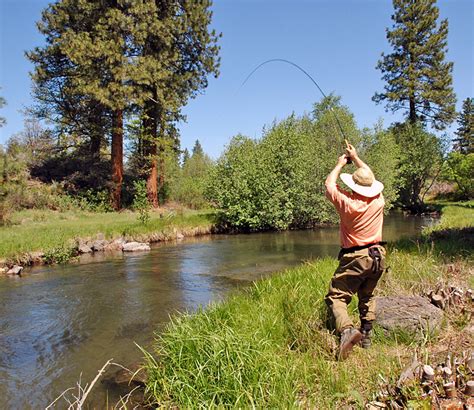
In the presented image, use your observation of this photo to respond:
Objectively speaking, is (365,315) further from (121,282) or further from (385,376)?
(121,282)

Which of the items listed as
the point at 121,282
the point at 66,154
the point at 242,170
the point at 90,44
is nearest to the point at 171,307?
the point at 121,282

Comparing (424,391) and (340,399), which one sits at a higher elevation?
(424,391)

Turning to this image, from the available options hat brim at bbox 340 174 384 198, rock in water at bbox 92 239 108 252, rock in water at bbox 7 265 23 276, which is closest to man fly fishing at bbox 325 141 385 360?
hat brim at bbox 340 174 384 198

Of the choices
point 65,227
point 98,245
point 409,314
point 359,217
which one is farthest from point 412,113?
point 359,217

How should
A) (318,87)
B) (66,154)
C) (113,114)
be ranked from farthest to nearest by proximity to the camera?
(66,154), (113,114), (318,87)

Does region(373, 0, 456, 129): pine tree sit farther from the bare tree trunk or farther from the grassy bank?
the grassy bank

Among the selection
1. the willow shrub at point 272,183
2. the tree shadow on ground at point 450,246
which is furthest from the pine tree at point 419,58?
the tree shadow on ground at point 450,246

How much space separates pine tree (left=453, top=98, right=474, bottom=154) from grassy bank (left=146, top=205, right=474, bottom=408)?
65.2 metres

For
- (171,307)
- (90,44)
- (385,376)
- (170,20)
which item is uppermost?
(170,20)

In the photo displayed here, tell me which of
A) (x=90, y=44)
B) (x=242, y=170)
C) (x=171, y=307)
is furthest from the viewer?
(x=242, y=170)

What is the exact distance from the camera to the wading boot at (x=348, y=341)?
4.31 metres

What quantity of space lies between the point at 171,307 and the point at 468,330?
6.34m

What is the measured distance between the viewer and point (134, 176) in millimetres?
31453

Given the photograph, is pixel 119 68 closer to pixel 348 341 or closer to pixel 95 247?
pixel 95 247
